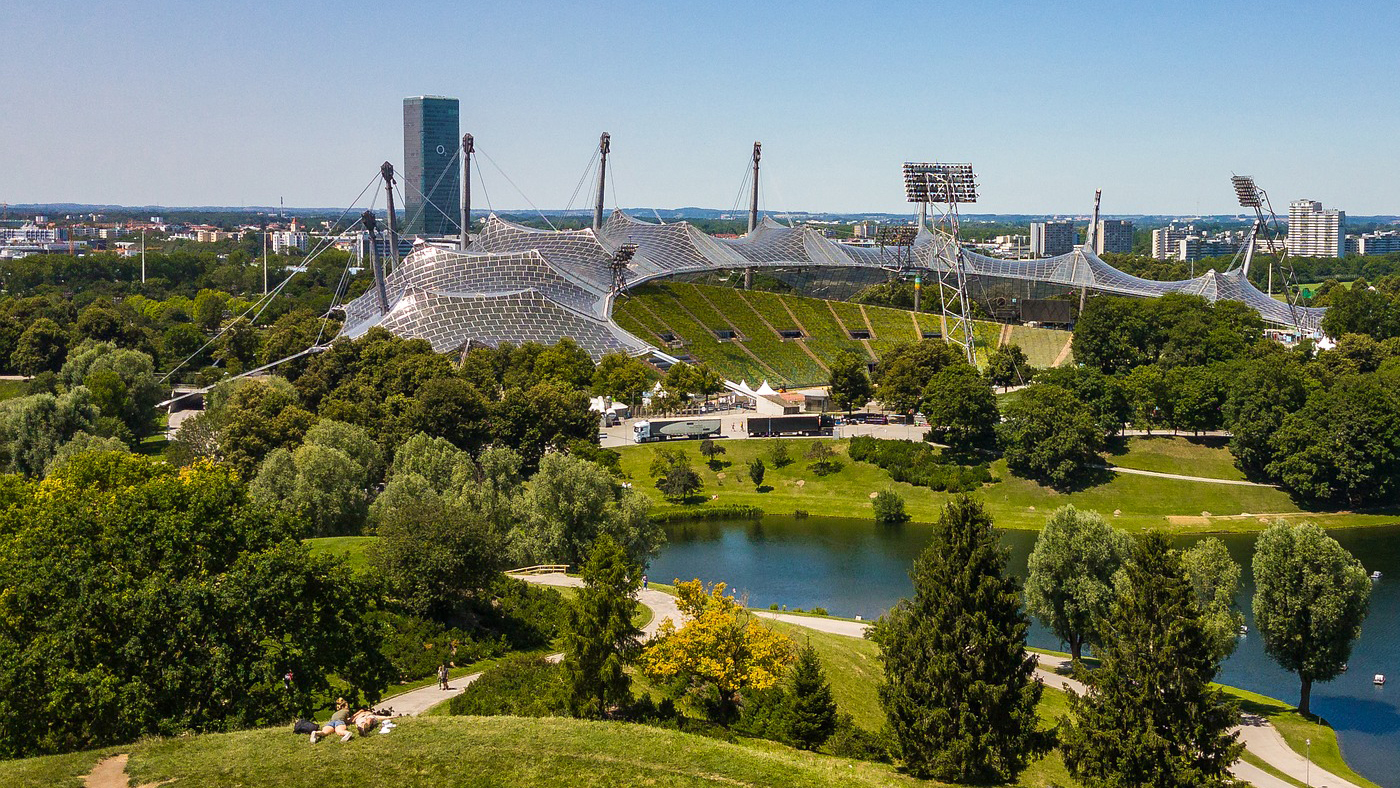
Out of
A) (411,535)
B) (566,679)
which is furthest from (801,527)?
(566,679)

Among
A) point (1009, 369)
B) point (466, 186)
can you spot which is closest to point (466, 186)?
point (466, 186)

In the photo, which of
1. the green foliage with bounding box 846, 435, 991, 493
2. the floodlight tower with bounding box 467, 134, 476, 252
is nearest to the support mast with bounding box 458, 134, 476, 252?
the floodlight tower with bounding box 467, 134, 476, 252

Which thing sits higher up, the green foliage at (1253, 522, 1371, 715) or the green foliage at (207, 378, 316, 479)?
the green foliage at (207, 378, 316, 479)

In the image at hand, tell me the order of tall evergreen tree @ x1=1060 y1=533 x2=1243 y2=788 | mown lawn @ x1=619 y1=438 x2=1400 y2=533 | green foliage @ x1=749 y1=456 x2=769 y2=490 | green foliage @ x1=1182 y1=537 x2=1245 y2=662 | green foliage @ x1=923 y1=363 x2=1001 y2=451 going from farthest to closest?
green foliage @ x1=923 y1=363 x2=1001 y2=451, green foliage @ x1=749 y1=456 x2=769 y2=490, mown lawn @ x1=619 y1=438 x2=1400 y2=533, green foliage @ x1=1182 y1=537 x2=1245 y2=662, tall evergreen tree @ x1=1060 y1=533 x2=1243 y2=788

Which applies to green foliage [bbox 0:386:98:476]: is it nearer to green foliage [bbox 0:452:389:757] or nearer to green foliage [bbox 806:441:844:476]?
green foliage [bbox 806:441:844:476]

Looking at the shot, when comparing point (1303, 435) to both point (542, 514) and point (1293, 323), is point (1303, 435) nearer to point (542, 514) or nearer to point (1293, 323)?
point (542, 514)
